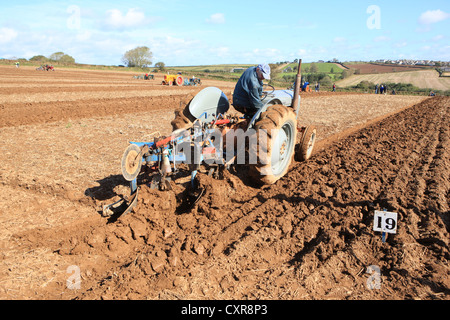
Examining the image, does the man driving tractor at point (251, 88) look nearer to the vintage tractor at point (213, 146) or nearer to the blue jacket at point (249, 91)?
the blue jacket at point (249, 91)

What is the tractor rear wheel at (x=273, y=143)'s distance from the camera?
4.32 meters

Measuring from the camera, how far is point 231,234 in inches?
143

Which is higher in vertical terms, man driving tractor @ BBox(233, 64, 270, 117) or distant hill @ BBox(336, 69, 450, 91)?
distant hill @ BBox(336, 69, 450, 91)

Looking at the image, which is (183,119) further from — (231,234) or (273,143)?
(231,234)

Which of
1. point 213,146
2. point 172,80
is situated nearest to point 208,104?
point 213,146

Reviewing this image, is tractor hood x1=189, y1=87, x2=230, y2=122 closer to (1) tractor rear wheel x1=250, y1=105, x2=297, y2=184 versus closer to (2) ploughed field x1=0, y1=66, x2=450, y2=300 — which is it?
(1) tractor rear wheel x1=250, y1=105, x2=297, y2=184

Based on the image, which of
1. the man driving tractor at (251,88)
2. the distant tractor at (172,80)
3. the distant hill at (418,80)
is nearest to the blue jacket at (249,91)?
the man driving tractor at (251,88)

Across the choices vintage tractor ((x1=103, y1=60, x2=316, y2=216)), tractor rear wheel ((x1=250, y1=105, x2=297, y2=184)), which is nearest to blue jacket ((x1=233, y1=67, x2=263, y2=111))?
vintage tractor ((x1=103, y1=60, x2=316, y2=216))

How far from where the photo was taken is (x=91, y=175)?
5.40 meters

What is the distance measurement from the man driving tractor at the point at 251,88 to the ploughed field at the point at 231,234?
3.85 ft

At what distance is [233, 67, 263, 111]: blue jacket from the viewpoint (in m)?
5.04

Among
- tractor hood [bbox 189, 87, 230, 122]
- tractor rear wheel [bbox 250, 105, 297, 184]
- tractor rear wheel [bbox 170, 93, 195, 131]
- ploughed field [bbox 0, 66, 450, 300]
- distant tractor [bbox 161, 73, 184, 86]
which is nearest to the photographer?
ploughed field [bbox 0, 66, 450, 300]

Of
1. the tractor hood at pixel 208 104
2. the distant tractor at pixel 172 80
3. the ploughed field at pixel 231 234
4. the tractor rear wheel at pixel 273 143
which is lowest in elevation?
the ploughed field at pixel 231 234

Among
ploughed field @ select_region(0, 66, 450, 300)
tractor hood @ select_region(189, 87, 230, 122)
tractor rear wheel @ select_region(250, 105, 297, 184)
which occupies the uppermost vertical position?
tractor hood @ select_region(189, 87, 230, 122)
